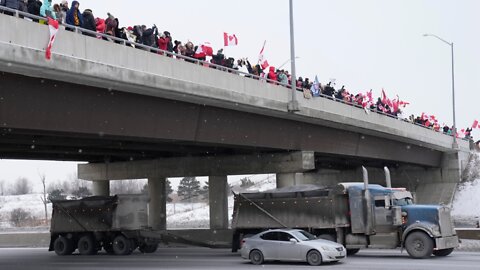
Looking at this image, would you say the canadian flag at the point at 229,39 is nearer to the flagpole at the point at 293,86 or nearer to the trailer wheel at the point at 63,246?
the flagpole at the point at 293,86

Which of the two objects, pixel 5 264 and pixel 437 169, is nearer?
pixel 5 264

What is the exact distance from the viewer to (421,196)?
189ft

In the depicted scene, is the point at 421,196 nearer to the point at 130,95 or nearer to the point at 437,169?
the point at 437,169

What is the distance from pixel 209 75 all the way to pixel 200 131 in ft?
7.89

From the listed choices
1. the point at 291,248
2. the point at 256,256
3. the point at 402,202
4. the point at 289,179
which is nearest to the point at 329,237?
the point at 402,202

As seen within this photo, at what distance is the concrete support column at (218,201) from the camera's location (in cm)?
3997

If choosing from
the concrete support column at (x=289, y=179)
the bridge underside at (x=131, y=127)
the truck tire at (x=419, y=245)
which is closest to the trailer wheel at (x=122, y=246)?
the bridge underside at (x=131, y=127)

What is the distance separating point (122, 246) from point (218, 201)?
9484mm

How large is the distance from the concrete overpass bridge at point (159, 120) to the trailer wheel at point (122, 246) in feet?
15.0

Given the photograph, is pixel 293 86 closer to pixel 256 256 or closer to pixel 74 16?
pixel 256 256

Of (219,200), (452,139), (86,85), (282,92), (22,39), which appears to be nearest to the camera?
(22,39)

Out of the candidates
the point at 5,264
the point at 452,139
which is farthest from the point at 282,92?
the point at 452,139

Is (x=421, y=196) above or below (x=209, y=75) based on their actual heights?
below

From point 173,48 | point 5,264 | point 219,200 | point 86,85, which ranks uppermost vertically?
point 173,48
